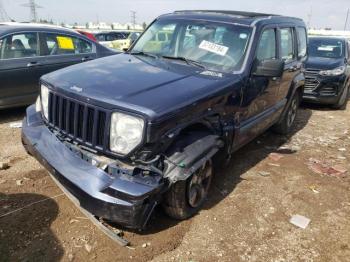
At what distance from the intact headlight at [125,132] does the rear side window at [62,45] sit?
4.25m

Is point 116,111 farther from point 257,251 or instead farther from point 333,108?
point 333,108

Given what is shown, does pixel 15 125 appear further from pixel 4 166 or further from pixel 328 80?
pixel 328 80

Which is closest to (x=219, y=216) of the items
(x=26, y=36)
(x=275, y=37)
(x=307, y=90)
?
(x=275, y=37)

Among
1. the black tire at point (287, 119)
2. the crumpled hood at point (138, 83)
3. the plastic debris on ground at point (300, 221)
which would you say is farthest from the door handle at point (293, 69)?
the plastic debris on ground at point (300, 221)

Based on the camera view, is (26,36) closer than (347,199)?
No

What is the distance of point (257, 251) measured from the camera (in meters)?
3.14

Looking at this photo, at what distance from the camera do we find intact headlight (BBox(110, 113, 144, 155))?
274 centimetres

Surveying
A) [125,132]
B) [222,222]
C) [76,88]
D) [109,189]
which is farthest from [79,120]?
[222,222]

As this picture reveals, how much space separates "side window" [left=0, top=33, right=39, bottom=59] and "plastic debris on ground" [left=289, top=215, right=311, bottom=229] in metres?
5.03

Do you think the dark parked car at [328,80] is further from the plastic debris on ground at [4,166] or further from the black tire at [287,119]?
the plastic debris on ground at [4,166]

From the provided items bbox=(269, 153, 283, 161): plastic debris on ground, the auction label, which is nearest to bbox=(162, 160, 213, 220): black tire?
bbox=(269, 153, 283, 161): plastic debris on ground

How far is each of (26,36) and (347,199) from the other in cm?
556

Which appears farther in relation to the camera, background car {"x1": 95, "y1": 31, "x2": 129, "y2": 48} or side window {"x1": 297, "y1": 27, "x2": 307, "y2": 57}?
background car {"x1": 95, "y1": 31, "x2": 129, "y2": 48}

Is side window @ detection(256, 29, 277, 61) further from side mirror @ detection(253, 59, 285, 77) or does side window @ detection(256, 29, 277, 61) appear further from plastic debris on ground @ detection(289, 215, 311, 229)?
plastic debris on ground @ detection(289, 215, 311, 229)
